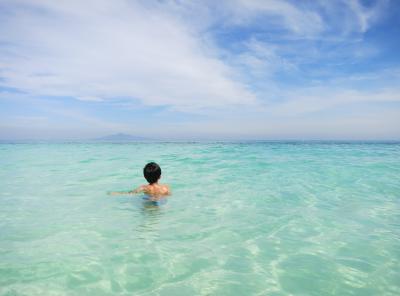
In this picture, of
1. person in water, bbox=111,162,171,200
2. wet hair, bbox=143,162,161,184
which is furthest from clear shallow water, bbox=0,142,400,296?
wet hair, bbox=143,162,161,184

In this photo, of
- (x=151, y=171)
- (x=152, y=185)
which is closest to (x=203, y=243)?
(x=151, y=171)

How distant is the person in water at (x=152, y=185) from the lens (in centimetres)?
767

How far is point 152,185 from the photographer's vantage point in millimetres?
7910

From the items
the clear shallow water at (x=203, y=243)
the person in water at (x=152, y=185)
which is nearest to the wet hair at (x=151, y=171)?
the person in water at (x=152, y=185)

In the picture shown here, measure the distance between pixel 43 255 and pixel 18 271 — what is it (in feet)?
1.77

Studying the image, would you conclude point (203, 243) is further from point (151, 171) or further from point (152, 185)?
point (152, 185)

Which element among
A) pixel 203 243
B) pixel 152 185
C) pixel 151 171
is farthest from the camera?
pixel 152 185

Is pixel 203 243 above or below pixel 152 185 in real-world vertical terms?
below

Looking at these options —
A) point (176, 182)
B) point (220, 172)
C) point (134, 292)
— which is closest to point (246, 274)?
point (134, 292)

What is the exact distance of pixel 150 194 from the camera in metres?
7.90

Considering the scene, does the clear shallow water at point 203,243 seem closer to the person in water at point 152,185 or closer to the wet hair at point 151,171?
the person in water at point 152,185

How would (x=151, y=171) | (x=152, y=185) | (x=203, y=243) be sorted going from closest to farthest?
(x=203, y=243)
(x=151, y=171)
(x=152, y=185)

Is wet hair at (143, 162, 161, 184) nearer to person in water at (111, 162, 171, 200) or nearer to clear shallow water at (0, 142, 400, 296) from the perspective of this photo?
person in water at (111, 162, 171, 200)

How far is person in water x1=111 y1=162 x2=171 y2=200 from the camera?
7668 mm
